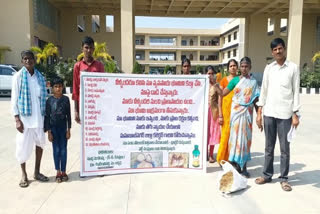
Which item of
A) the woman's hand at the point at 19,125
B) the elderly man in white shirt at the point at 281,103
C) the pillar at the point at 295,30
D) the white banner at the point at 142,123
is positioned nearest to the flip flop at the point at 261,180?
the elderly man in white shirt at the point at 281,103

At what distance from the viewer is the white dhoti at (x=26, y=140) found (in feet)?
10.8

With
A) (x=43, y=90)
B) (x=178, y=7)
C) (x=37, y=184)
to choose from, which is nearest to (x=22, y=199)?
(x=37, y=184)

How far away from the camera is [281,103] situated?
320cm

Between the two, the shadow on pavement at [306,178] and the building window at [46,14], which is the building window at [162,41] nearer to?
the building window at [46,14]

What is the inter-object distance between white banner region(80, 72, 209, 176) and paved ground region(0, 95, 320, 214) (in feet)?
0.63

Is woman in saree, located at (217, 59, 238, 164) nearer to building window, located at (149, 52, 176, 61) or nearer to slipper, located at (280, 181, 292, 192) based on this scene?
slipper, located at (280, 181, 292, 192)

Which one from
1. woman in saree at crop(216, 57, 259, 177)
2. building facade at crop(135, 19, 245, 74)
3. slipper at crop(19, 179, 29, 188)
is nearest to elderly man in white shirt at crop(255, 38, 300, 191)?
woman in saree at crop(216, 57, 259, 177)

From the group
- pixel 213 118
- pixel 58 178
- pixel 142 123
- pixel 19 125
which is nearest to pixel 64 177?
pixel 58 178

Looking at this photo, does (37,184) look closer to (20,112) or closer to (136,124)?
(20,112)

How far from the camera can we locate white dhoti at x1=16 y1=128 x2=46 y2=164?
10.8 ft

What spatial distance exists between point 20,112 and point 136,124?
1.39 meters

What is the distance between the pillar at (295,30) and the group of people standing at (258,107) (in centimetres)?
1474

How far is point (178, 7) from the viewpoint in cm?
2159

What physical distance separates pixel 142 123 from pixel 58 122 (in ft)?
3.41
